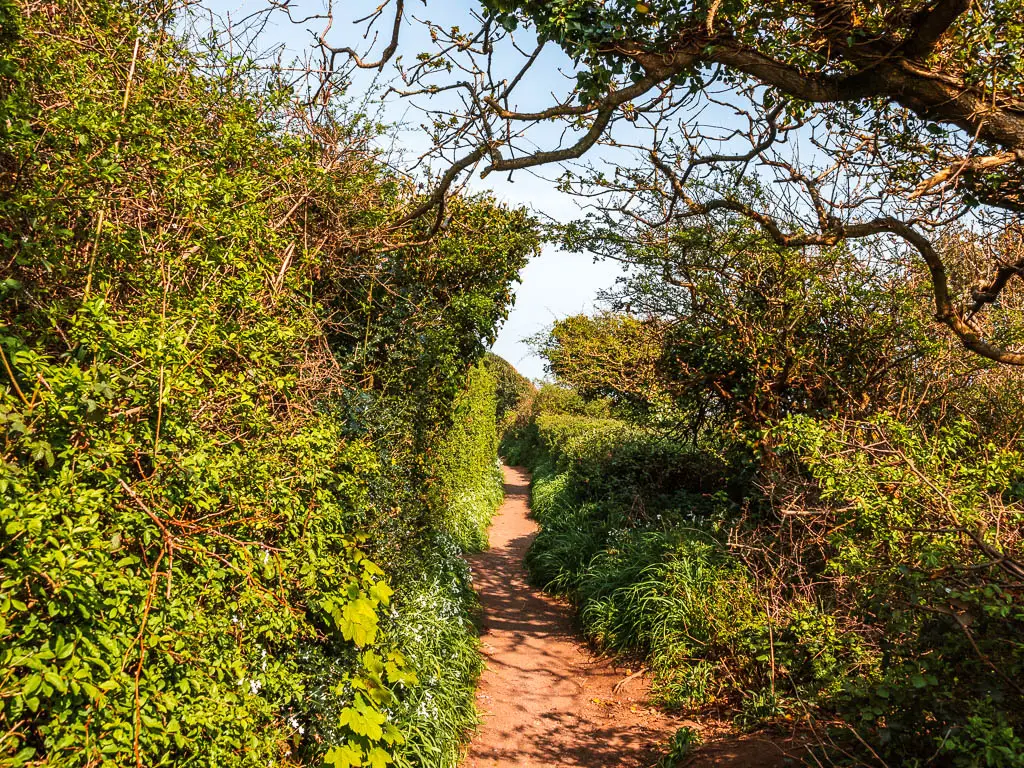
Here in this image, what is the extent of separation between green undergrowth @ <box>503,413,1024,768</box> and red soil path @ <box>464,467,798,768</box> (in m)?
0.33

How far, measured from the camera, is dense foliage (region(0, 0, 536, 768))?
82.9 inches

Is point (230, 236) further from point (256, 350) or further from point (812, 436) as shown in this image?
point (812, 436)

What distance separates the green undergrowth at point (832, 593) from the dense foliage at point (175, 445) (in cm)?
259

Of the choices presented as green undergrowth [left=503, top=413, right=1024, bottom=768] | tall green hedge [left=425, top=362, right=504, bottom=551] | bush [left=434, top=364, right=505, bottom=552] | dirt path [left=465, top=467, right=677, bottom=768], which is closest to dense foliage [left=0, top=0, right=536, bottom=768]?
dirt path [left=465, top=467, right=677, bottom=768]

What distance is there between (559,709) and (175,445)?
5120mm

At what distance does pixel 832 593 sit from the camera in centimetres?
549

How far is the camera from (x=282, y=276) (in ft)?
13.5

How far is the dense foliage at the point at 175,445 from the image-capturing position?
6.91ft

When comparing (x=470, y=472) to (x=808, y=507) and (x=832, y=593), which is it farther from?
(x=832, y=593)

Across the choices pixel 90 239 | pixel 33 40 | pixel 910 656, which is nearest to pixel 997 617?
pixel 910 656

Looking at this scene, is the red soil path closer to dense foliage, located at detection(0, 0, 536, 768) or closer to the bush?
dense foliage, located at detection(0, 0, 536, 768)

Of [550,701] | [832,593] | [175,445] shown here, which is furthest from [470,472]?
[175,445]

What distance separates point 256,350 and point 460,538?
7.50 meters

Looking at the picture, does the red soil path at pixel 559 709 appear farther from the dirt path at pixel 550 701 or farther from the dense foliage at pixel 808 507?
the dense foliage at pixel 808 507
